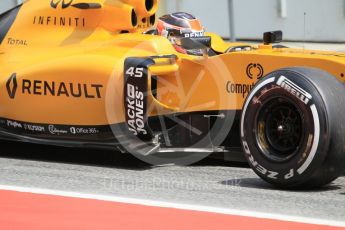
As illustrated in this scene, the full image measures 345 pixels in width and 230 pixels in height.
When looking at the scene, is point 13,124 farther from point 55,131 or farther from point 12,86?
point 55,131

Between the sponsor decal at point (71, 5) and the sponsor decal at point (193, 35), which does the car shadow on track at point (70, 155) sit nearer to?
the sponsor decal at point (193, 35)

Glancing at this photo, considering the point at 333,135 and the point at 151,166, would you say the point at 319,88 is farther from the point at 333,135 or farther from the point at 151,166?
the point at 151,166

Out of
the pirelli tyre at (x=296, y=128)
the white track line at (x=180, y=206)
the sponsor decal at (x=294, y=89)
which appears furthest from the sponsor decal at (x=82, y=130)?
the sponsor decal at (x=294, y=89)

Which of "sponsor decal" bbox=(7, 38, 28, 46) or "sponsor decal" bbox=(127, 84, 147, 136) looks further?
"sponsor decal" bbox=(7, 38, 28, 46)

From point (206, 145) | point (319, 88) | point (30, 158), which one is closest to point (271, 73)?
point (319, 88)

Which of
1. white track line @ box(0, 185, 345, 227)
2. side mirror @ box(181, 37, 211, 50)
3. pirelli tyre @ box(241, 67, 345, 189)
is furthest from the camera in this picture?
side mirror @ box(181, 37, 211, 50)

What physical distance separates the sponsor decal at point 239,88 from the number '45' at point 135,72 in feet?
2.38

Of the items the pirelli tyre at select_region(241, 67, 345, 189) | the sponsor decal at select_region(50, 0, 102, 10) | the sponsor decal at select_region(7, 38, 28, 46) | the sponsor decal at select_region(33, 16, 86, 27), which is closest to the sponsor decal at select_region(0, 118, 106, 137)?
the sponsor decal at select_region(7, 38, 28, 46)

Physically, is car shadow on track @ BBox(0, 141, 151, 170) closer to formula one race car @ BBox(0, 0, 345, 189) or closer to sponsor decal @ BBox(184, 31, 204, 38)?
formula one race car @ BBox(0, 0, 345, 189)

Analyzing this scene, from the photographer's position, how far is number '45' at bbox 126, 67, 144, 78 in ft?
22.9

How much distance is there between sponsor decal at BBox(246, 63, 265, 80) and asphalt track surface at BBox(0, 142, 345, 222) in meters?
0.77

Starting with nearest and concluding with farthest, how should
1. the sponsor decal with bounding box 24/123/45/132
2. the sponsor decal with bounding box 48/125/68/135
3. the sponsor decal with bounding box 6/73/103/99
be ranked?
the sponsor decal with bounding box 6/73/103/99
the sponsor decal with bounding box 48/125/68/135
the sponsor decal with bounding box 24/123/45/132

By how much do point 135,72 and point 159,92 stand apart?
0.95 feet

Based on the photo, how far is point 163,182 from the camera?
21.0 ft
